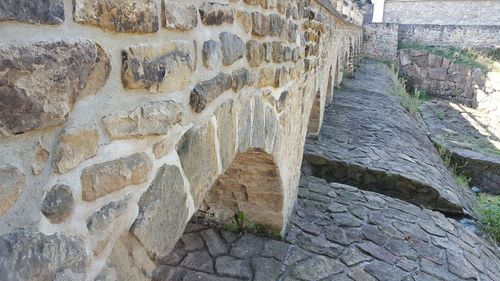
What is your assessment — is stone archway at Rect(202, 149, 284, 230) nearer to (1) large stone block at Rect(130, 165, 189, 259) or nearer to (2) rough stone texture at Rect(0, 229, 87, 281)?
(1) large stone block at Rect(130, 165, 189, 259)

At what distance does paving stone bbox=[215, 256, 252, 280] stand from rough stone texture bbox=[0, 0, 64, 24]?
239 cm

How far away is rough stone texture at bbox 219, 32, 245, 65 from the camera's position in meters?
1.49

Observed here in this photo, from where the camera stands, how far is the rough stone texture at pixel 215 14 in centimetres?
130

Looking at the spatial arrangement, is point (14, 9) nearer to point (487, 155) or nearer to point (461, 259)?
point (461, 259)

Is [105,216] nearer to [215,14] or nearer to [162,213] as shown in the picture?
[162,213]

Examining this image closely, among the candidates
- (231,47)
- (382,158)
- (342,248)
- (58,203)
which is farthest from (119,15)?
(382,158)

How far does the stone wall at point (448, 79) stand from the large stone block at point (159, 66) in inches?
619

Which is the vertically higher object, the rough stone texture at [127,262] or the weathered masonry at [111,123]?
the weathered masonry at [111,123]

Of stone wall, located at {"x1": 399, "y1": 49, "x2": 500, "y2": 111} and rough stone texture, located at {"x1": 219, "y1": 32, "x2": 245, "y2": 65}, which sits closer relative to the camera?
rough stone texture, located at {"x1": 219, "y1": 32, "x2": 245, "y2": 65}

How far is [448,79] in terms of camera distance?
15.9 metres

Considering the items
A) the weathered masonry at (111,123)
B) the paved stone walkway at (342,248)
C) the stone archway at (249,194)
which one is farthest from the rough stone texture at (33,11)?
the paved stone walkway at (342,248)

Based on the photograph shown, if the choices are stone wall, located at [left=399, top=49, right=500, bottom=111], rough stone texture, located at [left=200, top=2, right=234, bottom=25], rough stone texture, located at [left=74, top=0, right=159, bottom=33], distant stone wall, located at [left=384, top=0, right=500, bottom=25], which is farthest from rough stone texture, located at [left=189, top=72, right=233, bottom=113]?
distant stone wall, located at [left=384, top=0, right=500, bottom=25]

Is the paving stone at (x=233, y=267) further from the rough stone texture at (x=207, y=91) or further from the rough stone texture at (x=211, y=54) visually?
the rough stone texture at (x=211, y=54)

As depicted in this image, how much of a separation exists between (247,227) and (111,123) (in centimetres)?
244
